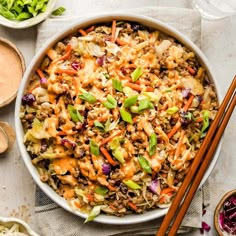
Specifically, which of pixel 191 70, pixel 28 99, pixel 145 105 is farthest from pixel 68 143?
pixel 191 70

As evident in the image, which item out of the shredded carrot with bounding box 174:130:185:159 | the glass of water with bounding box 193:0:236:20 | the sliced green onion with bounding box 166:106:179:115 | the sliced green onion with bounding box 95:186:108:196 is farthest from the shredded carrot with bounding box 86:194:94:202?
the glass of water with bounding box 193:0:236:20

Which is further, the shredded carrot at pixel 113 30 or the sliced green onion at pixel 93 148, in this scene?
the shredded carrot at pixel 113 30

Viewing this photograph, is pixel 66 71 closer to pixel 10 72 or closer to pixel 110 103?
pixel 110 103

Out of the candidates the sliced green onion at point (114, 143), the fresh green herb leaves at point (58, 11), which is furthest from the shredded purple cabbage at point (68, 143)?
the fresh green herb leaves at point (58, 11)

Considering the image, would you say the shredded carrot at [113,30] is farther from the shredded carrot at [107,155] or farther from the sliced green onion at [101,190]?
the sliced green onion at [101,190]

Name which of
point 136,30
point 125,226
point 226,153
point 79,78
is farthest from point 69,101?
point 226,153

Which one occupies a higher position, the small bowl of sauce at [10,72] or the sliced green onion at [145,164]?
the small bowl of sauce at [10,72]

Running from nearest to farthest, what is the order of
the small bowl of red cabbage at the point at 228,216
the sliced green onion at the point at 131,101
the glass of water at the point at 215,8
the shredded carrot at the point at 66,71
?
the sliced green onion at the point at 131,101, the shredded carrot at the point at 66,71, the small bowl of red cabbage at the point at 228,216, the glass of water at the point at 215,8

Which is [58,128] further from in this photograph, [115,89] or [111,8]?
[111,8]
